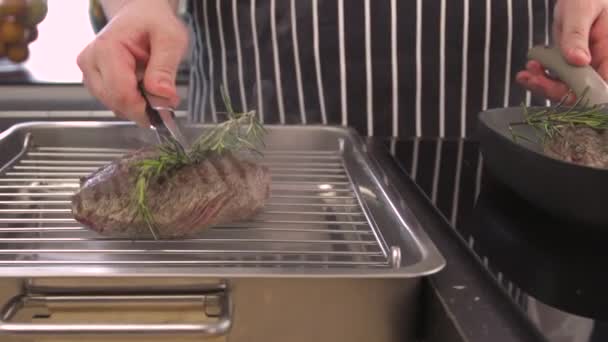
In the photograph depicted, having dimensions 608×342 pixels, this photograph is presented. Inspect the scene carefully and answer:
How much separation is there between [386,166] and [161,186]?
0.29 m

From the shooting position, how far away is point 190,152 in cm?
74

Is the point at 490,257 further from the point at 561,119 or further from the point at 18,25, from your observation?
the point at 18,25

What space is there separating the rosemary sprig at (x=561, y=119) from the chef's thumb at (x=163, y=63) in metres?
0.38

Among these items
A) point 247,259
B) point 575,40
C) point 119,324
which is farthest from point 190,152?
point 575,40

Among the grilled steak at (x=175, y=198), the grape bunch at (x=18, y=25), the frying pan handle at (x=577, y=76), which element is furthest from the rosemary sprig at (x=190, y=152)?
the grape bunch at (x=18, y=25)

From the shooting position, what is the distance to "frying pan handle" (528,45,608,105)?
0.81 meters

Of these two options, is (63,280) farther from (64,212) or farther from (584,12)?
(584,12)

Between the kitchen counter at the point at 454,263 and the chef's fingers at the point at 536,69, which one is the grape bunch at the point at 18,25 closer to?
the kitchen counter at the point at 454,263

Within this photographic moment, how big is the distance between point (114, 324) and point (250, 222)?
250 mm

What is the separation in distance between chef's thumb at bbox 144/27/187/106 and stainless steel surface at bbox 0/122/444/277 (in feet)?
0.53

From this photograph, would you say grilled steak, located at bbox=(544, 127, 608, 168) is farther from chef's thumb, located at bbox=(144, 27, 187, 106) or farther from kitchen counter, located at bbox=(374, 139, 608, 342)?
chef's thumb, located at bbox=(144, 27, 187, 106)

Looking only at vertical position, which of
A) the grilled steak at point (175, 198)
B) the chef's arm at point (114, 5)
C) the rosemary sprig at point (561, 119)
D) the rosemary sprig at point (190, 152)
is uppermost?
the chef's arm at point (114, 5)

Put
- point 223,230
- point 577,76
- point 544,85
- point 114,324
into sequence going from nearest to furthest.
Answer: point 114,324, point 223,230, point 577,76, point 544,85

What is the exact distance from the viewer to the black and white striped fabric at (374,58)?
3.56ft
